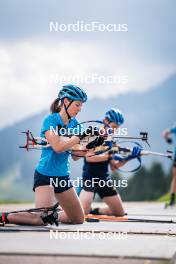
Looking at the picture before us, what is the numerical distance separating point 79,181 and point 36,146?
265 cm

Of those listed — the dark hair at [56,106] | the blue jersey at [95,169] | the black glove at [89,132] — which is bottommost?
the blue jersey at [95,169]

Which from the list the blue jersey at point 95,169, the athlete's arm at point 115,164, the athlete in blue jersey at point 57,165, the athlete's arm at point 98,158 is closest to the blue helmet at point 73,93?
the athlete in blue jersey at point 57,165

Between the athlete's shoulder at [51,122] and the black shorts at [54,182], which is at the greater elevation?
the athlete's shoulder at [51,122]

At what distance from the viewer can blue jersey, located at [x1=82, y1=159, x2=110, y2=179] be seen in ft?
40.5

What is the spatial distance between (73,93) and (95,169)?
3.08 m

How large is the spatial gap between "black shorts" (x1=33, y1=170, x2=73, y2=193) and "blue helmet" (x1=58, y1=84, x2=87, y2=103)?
1020 millimetres

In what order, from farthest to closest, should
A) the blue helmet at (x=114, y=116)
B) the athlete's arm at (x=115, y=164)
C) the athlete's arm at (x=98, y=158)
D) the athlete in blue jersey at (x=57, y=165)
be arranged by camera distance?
the athlete's arm at (x=115, y=164) < the athlete's arm at (x=98, y=158) < the blue helmet at (x=114, y=116) < the athlete in blue jersey at (x=57, y=165)

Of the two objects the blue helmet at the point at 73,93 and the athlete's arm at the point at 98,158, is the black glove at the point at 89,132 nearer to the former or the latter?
the blue helmet at the point at 73,93

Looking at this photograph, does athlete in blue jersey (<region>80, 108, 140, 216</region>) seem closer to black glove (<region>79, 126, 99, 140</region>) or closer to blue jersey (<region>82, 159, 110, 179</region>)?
blue jersey (<region>82, 159, 110, 179</region>)

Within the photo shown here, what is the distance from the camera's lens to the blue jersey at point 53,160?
31.1 feet

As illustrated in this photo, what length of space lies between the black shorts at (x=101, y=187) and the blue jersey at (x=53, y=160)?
104 inches

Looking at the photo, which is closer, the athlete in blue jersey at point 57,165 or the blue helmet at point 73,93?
the athlete in blue jersey at point 57,165

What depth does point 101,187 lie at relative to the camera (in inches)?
488

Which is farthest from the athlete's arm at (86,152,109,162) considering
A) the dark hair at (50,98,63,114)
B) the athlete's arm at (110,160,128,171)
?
the dark hair at (50,98,63,114)
